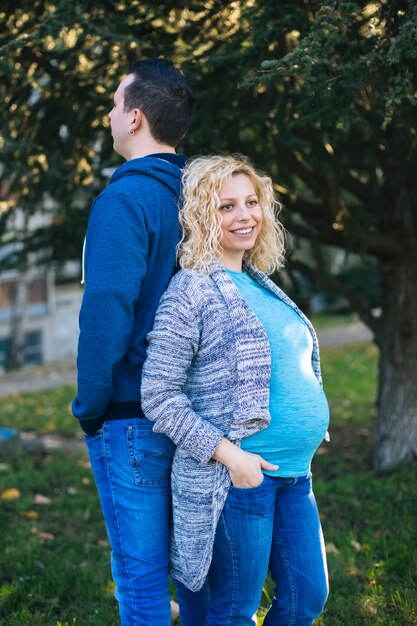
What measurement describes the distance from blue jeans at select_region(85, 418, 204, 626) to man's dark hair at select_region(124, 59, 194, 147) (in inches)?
38.2

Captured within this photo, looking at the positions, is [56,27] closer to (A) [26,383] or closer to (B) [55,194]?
(B) [55,194]

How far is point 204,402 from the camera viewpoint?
2.42 metres

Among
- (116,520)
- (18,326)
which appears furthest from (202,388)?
(18,326)

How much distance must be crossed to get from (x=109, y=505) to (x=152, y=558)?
0.70 feet

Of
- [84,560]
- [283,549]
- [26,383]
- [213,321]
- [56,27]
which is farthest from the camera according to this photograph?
[26,383]

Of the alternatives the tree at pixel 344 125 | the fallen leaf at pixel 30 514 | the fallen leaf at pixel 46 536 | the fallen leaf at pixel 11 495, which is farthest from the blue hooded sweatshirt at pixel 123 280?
the fallen leaf at pixel 11 495

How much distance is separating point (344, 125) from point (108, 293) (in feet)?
6.32

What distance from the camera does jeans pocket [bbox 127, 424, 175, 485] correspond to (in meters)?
2.41

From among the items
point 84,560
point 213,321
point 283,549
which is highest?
point 213,321

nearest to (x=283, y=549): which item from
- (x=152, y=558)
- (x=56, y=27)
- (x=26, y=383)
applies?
(x=152, y=558)

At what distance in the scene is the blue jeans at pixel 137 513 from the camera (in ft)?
7.91

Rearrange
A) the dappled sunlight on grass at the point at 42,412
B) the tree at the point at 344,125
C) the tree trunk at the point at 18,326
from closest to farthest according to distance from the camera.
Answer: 1. the tree at the point at 344,125
2. the dappled sunlight on grass at the point at 42,412
3. the tree trunk at the point at 18,326

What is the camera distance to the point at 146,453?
242 cm

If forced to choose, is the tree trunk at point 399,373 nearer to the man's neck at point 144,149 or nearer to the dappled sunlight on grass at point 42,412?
the man's neck at point 144,149
